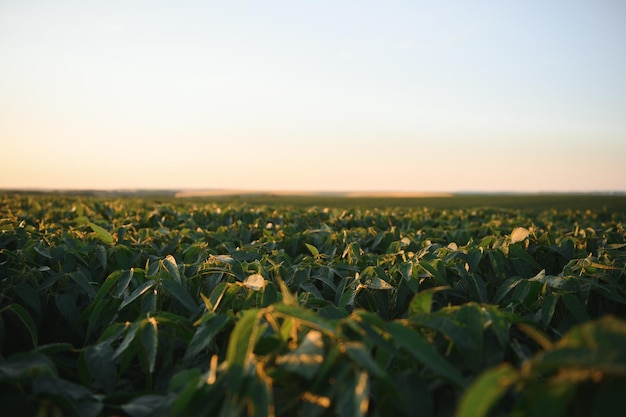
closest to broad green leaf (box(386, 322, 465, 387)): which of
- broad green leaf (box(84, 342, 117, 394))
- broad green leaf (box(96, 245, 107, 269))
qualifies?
broad green leaf (box(84, 342, 117, 394))

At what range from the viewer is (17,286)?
1.87 meters

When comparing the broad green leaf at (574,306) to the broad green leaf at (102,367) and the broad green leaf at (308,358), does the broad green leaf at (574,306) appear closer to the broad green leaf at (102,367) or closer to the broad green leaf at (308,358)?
the broad green leaf at (308,358)

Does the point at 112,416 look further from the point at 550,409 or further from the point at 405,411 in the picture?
the point at 550,409

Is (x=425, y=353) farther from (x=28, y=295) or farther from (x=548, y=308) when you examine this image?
(x=28, y=295)

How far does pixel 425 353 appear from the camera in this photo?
34.7 inches

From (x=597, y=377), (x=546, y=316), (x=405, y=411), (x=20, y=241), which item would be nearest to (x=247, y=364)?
(x=405, y=411)

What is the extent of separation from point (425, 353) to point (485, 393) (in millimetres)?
231

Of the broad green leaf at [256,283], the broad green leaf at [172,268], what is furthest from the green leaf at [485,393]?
the broad green leaf at [172,268]

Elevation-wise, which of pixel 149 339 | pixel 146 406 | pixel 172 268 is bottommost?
pixel 146 406

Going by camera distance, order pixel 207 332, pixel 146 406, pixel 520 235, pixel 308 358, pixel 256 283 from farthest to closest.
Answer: pixel 520 235, pixel 256 283, pixel 207 332, pixel 146 406, pixel 308 358

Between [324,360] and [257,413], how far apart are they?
18 cm

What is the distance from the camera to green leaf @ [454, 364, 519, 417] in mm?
644

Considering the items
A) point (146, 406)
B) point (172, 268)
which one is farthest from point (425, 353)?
point (172, 268)

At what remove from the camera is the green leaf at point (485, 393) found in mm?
644
